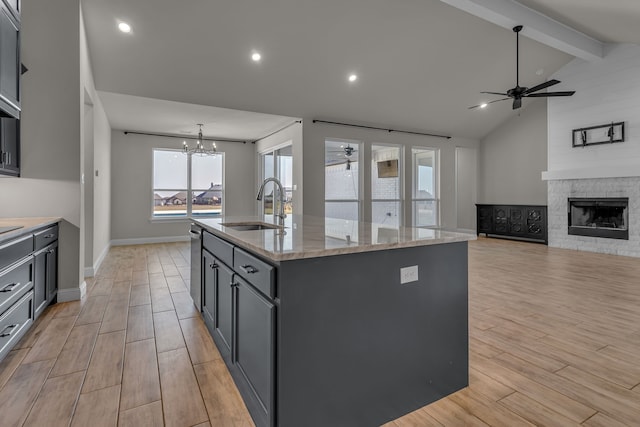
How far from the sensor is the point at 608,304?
3.21 meters

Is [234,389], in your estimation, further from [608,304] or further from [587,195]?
[587,195]

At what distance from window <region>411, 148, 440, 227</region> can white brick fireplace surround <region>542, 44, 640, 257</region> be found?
2.43m

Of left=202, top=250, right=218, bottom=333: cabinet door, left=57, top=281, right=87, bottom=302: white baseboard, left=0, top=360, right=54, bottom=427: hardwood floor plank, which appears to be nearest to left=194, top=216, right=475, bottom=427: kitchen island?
left=202, top=250, right=218, bottom=333: cabinet door

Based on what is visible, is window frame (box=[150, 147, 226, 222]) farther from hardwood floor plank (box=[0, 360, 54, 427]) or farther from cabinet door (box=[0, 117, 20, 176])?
hardwood floor plank (box=[0, 360, 54, 427])

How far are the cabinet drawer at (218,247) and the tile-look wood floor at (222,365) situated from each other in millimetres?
690

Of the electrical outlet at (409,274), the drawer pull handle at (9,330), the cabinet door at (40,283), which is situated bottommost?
the drawer pull handle at (9,330)

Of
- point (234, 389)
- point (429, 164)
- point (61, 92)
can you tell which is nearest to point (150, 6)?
point (61, 92)

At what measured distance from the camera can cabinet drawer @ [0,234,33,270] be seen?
2.09 m

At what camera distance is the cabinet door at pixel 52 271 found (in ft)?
10.2

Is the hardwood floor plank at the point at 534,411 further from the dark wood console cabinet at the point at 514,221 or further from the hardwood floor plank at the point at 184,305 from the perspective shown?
the dark wood console cabinet at the point at 514,221

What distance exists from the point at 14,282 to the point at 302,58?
4.44 meters

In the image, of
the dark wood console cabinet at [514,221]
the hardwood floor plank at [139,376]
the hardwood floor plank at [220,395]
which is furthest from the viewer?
the dark wood console cabinet at [514,221]

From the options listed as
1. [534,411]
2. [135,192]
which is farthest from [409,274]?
[135,192]

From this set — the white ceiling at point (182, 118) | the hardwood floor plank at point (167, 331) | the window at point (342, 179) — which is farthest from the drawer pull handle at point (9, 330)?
the window at point (342, 179)
